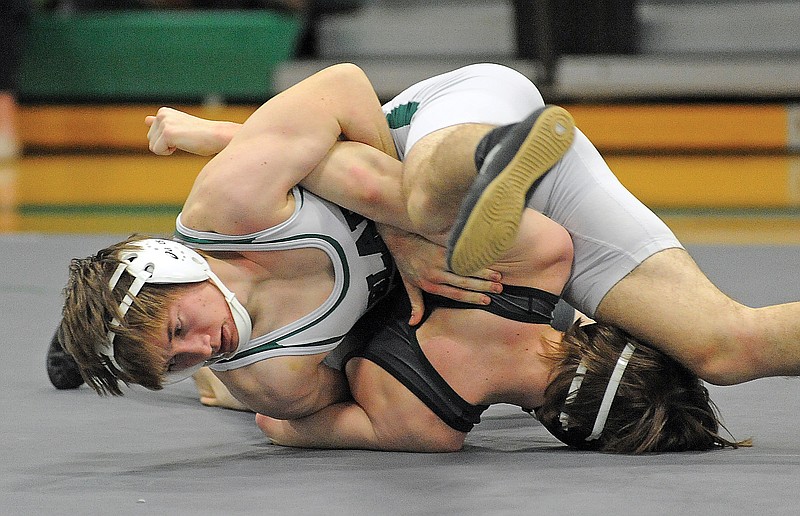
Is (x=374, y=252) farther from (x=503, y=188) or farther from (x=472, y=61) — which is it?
(x=472, y=61)

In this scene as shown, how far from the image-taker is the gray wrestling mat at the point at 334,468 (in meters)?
1.73

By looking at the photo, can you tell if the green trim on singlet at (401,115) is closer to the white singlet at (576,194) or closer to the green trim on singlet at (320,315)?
the white singlet at (576,194)

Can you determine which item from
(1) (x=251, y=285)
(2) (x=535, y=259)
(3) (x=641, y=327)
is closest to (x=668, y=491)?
(3) (x=641, y=327)

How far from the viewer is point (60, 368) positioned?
2566mm

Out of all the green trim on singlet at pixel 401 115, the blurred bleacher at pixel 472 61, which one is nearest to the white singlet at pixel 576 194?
the green trim on singlet at pixel 401 115

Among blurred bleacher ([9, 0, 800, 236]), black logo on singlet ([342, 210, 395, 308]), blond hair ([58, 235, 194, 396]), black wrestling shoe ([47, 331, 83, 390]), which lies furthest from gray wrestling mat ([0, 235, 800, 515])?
blurred bleacher ([9, 0, 800, 236])

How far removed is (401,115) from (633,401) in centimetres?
75

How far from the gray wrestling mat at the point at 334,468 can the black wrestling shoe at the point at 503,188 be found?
0.36 metres

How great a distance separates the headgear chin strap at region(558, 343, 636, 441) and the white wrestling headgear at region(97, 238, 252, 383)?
0.56 metres

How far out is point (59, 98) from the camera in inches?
300

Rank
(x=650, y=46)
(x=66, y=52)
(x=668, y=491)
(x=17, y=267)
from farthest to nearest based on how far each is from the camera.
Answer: (x=66, y=52) < (x=650, y=46) < (x=17, y=267) < (x=668, y=491)

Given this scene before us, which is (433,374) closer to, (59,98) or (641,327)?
(641,327)

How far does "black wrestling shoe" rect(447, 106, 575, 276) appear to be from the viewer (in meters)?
1.69

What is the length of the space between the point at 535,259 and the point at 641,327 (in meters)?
0.22
